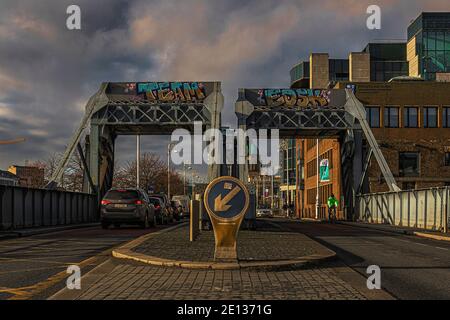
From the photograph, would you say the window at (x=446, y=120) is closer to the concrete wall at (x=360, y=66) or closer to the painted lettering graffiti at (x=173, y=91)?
the painted lettering graffiti at (x=173, y=91)

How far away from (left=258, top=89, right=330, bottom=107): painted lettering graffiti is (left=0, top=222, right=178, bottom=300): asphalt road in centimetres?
2578

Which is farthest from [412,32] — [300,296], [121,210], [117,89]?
[300,296]

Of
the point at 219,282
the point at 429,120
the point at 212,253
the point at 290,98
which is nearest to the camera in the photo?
the point at 219,282

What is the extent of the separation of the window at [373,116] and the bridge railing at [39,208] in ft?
93.0

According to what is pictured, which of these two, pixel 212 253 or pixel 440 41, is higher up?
pixel 440 41

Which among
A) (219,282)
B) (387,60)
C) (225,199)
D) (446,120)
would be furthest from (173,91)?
(387,60)

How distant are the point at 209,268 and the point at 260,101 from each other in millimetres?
31916

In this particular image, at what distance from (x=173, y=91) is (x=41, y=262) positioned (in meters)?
29.8

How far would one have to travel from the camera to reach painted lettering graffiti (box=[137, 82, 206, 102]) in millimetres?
40031

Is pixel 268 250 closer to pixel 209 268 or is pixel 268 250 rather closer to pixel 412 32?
pixel 209 268

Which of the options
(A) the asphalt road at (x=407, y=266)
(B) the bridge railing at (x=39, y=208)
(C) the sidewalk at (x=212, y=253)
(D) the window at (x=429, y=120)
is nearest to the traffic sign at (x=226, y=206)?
(C) the sidewalk at (x=212, y=253)

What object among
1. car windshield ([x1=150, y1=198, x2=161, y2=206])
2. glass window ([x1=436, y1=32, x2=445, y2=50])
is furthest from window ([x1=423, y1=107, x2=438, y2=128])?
car windshield ([x1=150, y1=198, x2=161, y2=206])

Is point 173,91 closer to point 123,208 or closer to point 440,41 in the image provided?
point 123,208

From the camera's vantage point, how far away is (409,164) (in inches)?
2021
